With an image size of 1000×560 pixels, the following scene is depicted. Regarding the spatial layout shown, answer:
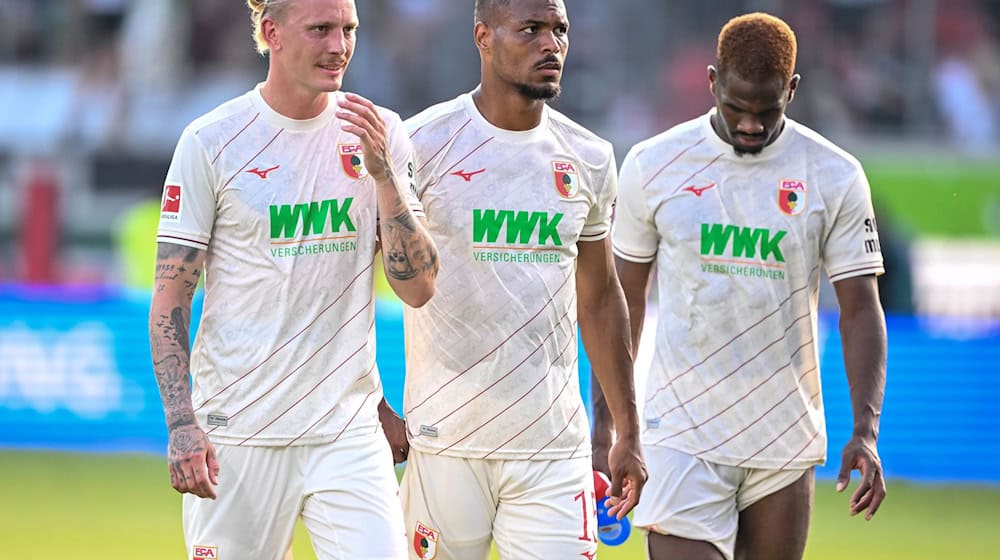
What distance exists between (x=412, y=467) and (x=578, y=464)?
61 cm

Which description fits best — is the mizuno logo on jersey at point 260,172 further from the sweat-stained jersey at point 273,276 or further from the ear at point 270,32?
the ear at point 270,32

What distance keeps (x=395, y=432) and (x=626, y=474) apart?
0.87 m

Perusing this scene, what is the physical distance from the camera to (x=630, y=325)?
20.1 ft

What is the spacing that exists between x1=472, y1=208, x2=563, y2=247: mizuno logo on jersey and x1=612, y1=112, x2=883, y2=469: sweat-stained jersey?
690mm

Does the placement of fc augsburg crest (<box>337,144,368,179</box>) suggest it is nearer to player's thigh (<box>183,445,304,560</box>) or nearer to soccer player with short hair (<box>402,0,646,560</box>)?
soccer player with short hair (<box>402,0,646,560</box>)

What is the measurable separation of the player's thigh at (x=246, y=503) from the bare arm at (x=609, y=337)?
121 cm

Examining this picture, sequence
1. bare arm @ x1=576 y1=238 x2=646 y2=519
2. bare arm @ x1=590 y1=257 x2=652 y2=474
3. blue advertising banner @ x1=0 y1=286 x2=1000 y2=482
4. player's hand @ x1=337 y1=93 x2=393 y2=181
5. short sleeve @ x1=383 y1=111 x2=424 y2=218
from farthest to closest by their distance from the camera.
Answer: blue advertising banner @ x1=0 y1=286 x2=1000 y2=482 → bare arm @ x1=590 y1=257 x2=652 y2=474 → bare arm @ x1=576 y1=238 x2=646 y2=519 → short sleeve @ x1=383 y1=111 x2=424 y2=218 → player's hand @ x1=337 y1=93 x2=393 y2=181

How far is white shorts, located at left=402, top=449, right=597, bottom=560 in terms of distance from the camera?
5551 millimetres

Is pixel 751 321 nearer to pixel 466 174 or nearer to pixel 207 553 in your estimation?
pixel 466 174

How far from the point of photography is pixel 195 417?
5.04 metres

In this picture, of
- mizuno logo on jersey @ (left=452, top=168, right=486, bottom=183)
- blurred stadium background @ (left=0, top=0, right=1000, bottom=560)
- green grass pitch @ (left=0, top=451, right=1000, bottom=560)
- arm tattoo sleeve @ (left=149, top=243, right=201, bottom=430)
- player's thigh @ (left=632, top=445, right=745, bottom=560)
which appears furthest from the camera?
blurred stadium background @ (left=0, top=0, right=1000, bottom=560)

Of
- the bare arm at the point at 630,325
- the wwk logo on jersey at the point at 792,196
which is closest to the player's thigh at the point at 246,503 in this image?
the bare arm at the point at 630,325

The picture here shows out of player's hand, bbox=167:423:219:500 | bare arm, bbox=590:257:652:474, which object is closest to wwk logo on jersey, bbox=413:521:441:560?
bare arm, bbox=590:257:652:474

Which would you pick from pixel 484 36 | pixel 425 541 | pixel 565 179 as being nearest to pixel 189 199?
pixel 484 36
